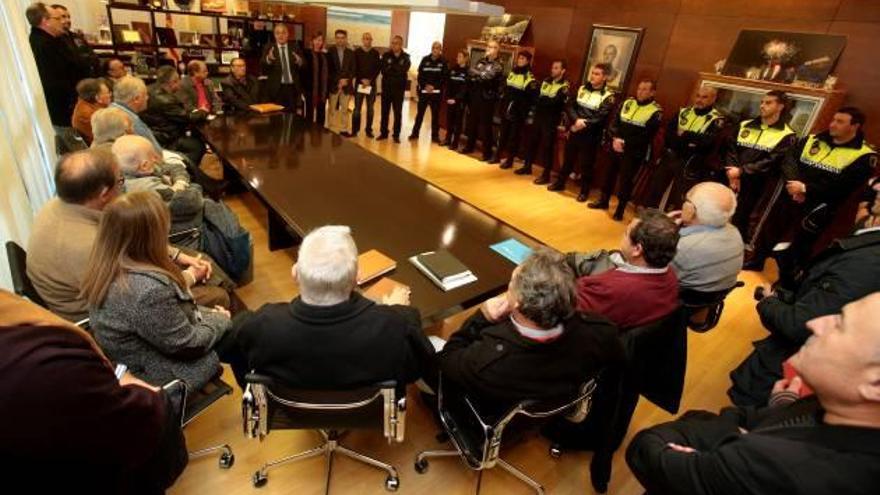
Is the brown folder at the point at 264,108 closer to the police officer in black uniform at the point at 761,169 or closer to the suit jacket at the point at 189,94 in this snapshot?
the suit jacket at the point at 189,94

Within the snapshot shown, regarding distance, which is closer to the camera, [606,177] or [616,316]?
[616,316]

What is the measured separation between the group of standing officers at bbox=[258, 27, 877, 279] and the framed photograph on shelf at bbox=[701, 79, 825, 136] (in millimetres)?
85

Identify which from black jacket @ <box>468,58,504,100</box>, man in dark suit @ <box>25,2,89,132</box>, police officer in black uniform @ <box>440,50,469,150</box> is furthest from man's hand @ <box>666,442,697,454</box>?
police officer in black uniform @ <box>440,50,469,150</box>

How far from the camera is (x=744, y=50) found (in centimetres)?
436

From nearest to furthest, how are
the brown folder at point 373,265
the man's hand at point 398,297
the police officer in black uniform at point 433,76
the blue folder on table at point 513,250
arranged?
the man's hand at point 398,297, the brown folder at point 373,265, the blue folder on table at point 513,250, the police officer in black uniform at point 433,76

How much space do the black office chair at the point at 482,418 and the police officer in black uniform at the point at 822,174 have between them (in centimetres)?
282

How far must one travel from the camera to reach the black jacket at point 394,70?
6746mm

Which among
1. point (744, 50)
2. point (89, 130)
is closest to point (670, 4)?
point (744, 50)

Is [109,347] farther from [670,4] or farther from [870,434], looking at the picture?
[670,4]

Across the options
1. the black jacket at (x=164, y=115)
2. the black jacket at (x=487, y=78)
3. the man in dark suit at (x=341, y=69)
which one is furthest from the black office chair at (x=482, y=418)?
the man in dark suit at (x=341, y=69)

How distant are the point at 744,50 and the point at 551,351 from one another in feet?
15.1

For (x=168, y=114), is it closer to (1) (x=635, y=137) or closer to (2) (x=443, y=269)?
(2) (x=443, y=269)

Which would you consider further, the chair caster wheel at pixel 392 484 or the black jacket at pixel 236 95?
the black jacket at pixel 236 95

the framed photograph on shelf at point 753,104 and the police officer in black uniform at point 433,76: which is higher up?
the framed photograph on shelf at point 753,104
